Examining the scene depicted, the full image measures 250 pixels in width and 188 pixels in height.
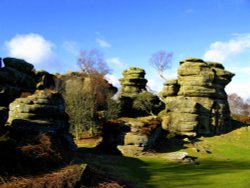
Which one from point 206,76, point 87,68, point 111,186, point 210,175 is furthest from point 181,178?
point 87,68

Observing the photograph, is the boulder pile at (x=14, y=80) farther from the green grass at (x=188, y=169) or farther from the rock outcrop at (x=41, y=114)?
the green grass at (x=188, y=169)

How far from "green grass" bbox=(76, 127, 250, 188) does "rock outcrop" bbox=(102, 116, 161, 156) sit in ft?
6.33

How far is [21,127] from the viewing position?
20516mm

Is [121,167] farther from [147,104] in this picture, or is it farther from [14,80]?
[147,104]

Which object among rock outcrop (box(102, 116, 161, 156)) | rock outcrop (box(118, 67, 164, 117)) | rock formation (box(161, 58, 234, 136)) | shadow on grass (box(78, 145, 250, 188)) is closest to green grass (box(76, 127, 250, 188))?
shadow on grass (box(78, 145, 250, 188))

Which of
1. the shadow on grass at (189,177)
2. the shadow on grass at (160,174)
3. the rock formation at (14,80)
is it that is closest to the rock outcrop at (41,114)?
the rock formation at (14,80)

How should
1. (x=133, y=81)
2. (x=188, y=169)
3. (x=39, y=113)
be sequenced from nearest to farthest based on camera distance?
(x=188, y=169)
(x=39, y=113)
(x=133, y=81)

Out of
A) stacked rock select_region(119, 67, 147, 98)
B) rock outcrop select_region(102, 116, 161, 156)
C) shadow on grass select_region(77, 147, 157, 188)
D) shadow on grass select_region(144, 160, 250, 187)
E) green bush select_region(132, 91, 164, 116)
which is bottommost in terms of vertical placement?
shadow on grass select_region(144, 160, 250, 187)

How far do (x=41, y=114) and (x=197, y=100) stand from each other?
24.5 m

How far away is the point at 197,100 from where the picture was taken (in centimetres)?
4225

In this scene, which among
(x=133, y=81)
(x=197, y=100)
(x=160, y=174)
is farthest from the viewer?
(x=133, y=81)

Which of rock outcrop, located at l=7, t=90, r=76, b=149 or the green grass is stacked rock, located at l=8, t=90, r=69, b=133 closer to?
rock outcrop, located at l=7, t=90, r=76, b=149

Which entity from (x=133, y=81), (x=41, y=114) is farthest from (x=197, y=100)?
(x=41, y=114)

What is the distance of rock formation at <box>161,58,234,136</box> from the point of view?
129 ft
